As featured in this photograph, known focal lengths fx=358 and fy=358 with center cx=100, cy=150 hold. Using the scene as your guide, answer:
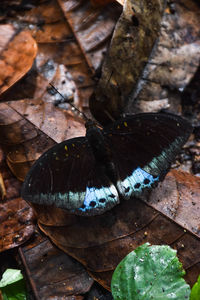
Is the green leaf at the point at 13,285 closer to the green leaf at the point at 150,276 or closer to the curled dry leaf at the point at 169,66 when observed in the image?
the green leaf at the point at 150,276

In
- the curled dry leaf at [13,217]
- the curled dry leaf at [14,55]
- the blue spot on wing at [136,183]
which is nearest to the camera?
the blue spot on wing at [136,183]

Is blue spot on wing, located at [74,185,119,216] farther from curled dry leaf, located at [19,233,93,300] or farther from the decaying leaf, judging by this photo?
curled dry leaf, located at [19,233,93,300]

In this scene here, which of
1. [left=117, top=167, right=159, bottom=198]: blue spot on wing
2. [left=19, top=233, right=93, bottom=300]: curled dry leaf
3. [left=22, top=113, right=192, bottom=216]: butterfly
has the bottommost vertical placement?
[left=19, top=233, right=93, bottom=300]: curled dry leaf

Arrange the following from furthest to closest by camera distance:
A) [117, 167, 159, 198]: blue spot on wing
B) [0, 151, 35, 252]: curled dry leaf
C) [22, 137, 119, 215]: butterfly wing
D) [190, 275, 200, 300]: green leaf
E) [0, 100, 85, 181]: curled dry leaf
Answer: [0, 100, 85, 181]: curled dry leaf → [0, 151, 35, 252]: curled dry leaf → [117, 167, 159, 198]: blue spot on wing → [22, 137, 119, 215]: butterfly wing → [190, 275, 200, 300]: green leaf

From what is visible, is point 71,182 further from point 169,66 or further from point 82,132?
point 169,66

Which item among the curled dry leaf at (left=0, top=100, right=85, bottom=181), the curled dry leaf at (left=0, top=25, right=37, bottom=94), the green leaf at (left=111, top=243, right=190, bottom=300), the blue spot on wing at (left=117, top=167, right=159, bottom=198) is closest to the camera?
the green leaf at (left=111, top=243, right=190, bottom=300)

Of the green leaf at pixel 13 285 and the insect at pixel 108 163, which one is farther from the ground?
the insect at pixel 108 163

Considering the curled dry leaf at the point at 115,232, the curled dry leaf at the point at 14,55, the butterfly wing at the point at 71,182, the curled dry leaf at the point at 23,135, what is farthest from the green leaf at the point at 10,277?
the curled dry leaf at the point at 14,55

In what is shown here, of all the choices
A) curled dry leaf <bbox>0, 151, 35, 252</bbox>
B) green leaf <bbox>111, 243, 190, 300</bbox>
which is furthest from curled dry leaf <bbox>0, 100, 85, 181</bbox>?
green leaf <bbox>111, 243, 190, 300</bbox>
